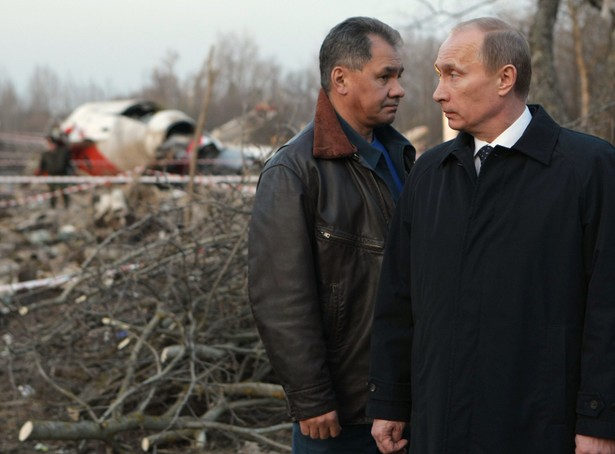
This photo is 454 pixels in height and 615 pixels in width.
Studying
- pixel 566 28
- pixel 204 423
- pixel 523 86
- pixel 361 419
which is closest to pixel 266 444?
pixel 204 423

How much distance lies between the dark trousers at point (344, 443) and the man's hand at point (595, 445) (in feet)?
2.91

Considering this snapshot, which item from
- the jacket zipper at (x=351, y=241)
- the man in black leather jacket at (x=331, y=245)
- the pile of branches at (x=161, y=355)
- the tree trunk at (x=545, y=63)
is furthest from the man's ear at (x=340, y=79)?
the tree trunk at (x=545, y=63)

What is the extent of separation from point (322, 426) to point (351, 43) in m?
1.26

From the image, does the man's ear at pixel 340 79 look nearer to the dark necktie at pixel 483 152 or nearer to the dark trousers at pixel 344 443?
the dark necktie at pixel 483 152

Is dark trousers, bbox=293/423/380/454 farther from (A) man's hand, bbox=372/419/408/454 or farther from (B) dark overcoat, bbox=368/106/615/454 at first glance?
(B) dark overcoat, bbox=368/106/615/454

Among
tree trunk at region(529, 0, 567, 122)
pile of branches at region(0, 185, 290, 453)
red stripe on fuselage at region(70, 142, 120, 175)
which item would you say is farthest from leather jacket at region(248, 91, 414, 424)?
red stripe on fuselage at region(70, 142, 120, 175)

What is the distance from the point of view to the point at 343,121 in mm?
3039

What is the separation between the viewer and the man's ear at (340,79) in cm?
301

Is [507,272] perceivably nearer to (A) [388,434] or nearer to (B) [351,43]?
(A) [388,434]

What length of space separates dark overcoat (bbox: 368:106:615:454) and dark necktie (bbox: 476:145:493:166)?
0.03 meters

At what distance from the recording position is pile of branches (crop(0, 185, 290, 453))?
5008 millimetres

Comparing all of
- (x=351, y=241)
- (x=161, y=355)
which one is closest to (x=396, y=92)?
(x=351, y=241)

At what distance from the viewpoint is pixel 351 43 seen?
2996 millimetres

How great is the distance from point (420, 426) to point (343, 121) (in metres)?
1.10
